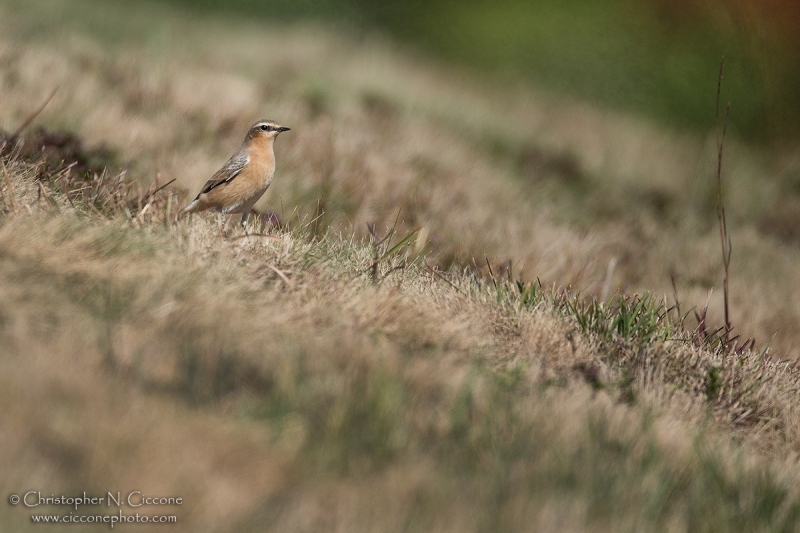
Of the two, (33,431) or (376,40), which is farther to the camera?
(376,40)

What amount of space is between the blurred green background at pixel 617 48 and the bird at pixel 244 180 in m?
8.99

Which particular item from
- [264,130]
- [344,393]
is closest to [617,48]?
[264,130]

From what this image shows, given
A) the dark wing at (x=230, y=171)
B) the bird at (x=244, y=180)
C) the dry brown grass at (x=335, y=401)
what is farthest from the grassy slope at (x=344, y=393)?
the dark wing at (x=230, y=171)

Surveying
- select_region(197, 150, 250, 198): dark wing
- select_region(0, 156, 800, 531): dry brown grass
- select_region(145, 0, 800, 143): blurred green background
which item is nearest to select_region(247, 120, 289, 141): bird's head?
select_region(197, 150, 250, 198): dark wing

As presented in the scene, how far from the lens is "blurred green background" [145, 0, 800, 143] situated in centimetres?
1286

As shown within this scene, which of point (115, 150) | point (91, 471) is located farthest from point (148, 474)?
point (115, 150)

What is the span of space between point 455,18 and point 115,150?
40.5ft

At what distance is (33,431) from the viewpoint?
6.44 ft

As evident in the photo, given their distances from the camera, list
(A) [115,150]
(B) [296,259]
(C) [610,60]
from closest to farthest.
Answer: (B) [296,259], (A) [115,150], (C) [610,60]

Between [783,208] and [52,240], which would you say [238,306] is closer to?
[52,240]

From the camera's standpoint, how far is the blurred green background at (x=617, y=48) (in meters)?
12.9

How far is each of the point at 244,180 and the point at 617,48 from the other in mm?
Result: 11242

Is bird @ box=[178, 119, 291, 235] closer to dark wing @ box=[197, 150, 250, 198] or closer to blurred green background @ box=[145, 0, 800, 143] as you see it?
dark wing @ box=[197, 150, 250, 198]

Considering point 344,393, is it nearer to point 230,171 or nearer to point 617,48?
point 230,171
